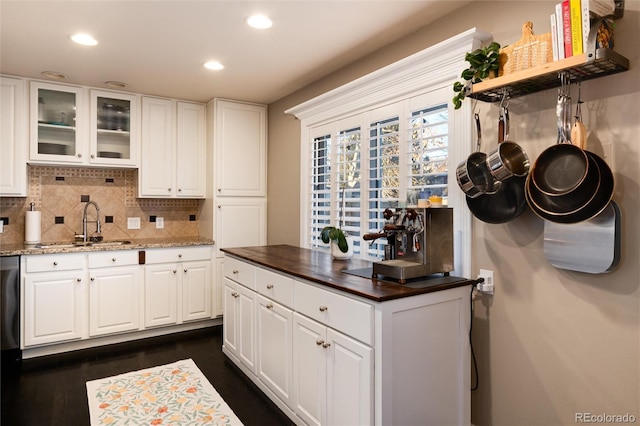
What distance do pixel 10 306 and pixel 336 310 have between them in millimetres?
2916

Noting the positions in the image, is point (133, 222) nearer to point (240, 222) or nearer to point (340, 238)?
point (240, 222)

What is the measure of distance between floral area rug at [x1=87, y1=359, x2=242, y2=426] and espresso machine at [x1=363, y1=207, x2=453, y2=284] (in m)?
1.40

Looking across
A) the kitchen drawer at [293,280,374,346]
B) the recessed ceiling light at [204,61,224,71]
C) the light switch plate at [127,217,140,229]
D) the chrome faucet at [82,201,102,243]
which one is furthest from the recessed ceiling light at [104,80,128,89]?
the kitchen drawer at [293,280,374,346]

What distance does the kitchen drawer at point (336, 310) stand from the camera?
5.86ft

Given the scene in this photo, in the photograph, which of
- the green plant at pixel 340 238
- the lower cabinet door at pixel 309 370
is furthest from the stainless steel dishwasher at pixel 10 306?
the green plant at pixel 340 238

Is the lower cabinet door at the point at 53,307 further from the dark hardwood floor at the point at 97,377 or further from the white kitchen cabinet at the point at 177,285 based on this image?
the white kitchen cabinet at the point at 177,285

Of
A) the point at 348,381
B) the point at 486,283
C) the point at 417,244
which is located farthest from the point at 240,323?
the point at 486,283

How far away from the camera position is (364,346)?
5.89 ft

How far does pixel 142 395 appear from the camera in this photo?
9.02ft

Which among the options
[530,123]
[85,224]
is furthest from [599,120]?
[85,224]

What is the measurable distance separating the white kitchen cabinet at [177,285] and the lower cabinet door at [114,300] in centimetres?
12

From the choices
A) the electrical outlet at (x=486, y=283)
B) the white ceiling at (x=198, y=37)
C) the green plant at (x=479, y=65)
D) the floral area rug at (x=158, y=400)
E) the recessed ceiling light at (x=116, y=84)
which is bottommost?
the floral area rug at (x=158, y=400)

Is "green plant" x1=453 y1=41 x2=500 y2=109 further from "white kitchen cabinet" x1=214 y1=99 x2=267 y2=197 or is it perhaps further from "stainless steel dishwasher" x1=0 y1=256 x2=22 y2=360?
"stainless steel dishwasher" x1=0 y1=256 x2=22 y2=360

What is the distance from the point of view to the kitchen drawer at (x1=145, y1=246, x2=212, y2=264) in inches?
153
